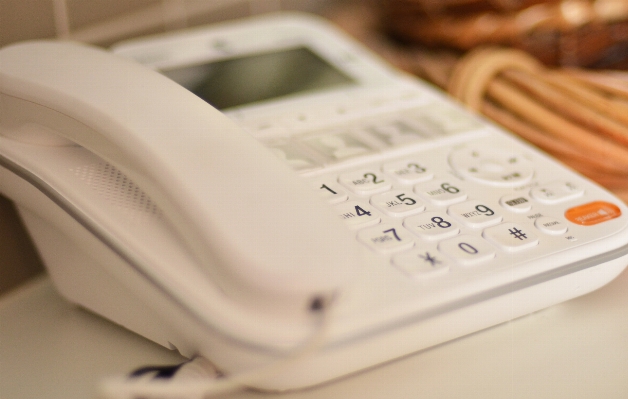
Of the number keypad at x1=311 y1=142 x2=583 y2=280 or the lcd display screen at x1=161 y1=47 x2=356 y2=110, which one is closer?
the number keypad at x1=311 y1=142 x2=583 y2=280

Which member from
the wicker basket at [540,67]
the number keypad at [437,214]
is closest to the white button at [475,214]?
the number keypad at [437,214]

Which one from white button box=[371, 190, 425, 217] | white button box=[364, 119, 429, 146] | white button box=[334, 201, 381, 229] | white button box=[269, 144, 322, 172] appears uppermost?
white button box=[269, 144, 322, 172]

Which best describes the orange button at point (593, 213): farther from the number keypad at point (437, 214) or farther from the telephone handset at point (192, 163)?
the telephone handset at point (192, 163)

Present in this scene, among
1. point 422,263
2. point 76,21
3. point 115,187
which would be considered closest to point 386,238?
point 422,263

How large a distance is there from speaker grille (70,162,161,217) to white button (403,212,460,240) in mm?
117

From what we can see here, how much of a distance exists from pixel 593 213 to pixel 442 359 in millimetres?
109

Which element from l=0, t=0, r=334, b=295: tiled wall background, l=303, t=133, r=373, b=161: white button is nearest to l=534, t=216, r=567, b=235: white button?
l=303, t=133, r=373, b=161: white button

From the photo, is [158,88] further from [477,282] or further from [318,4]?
[318,4]

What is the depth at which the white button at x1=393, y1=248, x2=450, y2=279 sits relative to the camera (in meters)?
0.24

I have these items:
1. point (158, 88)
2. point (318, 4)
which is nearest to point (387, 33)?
point (318, 4)

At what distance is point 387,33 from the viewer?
0.63 metres

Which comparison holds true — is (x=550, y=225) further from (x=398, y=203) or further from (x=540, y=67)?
(x=540, y=67)

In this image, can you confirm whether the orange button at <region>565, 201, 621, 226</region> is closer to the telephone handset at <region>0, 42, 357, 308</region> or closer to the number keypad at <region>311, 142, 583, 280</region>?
the number keypad at <region>311, 142, 583, 280</region>

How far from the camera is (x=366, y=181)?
0.31 meters
